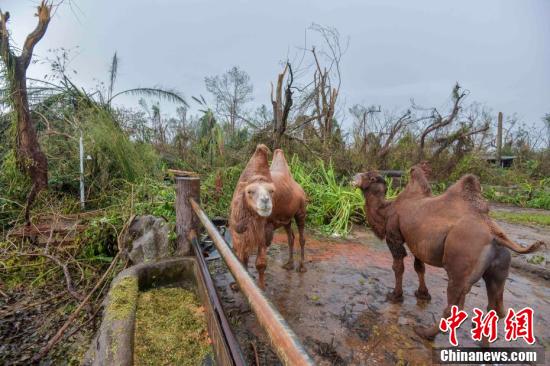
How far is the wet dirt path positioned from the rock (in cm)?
72

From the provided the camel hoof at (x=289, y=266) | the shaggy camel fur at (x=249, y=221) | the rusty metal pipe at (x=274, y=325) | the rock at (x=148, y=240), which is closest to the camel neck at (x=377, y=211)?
the shaggy camel fur at (x=249, y=221)

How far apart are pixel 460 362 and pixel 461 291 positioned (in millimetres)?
493

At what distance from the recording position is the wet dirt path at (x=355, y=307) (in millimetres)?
2082

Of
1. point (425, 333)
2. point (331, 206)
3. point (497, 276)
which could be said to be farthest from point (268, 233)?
point (331, 206)

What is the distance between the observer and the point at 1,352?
261cm

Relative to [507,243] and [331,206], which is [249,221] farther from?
[331,206]

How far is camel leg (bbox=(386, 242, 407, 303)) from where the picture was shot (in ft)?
8.73

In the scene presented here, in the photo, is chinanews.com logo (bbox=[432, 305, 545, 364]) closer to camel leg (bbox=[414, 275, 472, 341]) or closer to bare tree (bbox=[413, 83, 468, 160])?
camel leg (bbox=[414, 275, 472, 341])

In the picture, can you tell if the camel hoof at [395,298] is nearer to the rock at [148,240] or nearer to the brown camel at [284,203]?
the brown camel at [284,203]

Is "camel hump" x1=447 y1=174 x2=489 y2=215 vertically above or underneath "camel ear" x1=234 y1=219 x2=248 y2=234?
above

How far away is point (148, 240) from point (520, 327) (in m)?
3.45

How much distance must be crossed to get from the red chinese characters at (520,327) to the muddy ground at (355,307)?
0.07m

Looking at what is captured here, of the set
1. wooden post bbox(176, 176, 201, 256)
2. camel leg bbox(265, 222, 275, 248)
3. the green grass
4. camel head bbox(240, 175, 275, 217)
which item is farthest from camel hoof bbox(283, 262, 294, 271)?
the green grass

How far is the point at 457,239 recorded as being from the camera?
6.52 feet
